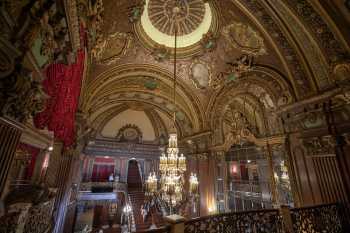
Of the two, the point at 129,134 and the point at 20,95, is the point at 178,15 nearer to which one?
the point at 20,95

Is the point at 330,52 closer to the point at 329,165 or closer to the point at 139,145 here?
the point at 329,165

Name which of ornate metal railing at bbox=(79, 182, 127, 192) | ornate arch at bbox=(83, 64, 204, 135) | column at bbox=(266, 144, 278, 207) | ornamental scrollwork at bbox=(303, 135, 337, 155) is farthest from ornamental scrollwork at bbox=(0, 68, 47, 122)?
ornate metal railing at bbox=(79, 182, 127, 192)

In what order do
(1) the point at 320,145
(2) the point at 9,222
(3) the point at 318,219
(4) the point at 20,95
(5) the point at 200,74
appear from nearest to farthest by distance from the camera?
1. (4) the point at 20,95
2. (2) the point at 9,222
3. (3) the point at 318,219
4. (1) the point at 320,145
5. (5) the point at 200,74

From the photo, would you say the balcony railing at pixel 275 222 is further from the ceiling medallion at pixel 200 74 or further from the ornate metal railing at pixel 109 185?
the ornate metal railing at pixel 109 185

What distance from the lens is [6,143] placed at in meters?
1.59

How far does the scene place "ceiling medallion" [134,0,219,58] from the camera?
5.62 metres

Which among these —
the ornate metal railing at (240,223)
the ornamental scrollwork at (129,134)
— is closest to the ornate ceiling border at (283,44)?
the ornate metal railing at (240,223)

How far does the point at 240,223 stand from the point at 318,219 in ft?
6.04

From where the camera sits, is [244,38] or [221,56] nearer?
[244,38]

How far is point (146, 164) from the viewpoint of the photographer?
13.9m

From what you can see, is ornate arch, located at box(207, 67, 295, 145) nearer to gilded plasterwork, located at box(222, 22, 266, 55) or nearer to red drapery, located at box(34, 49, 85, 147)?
gilded plasterwork, located at box(222, 22, 266, 55)

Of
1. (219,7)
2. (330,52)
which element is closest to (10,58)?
(219,7)

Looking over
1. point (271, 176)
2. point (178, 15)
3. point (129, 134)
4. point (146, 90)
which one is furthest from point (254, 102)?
point (129, 134)

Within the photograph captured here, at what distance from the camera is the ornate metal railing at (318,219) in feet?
10.0
